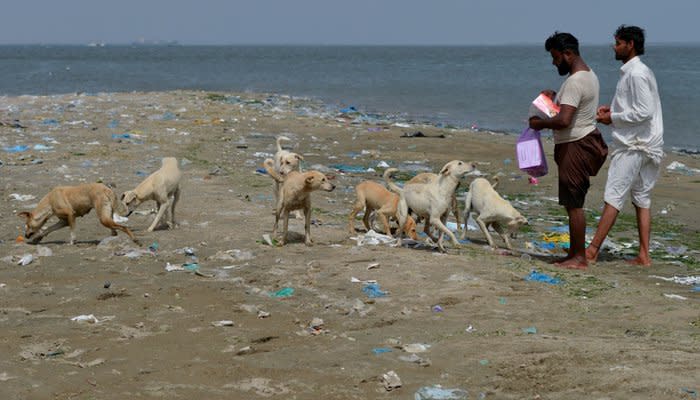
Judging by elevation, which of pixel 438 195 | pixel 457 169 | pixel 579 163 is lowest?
pixel 438 195

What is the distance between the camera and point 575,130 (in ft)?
25.6

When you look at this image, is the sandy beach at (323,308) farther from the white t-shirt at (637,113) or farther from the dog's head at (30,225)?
the white t-shirt at (637,113)

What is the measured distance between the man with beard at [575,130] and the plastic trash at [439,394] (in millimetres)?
3386

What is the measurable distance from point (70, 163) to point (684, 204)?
862 cm

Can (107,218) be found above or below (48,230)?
above

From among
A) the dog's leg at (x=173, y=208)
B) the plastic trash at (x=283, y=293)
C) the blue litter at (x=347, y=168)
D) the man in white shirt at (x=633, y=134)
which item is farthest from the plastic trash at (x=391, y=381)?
the blue litter at (x=347, y=168)

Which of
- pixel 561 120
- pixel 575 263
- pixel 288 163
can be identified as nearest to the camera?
pixel 561 120

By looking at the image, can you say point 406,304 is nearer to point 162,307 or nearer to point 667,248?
point 162,307

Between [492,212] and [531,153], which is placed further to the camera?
[492,212]

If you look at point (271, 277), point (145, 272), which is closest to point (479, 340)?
point (271, 277)

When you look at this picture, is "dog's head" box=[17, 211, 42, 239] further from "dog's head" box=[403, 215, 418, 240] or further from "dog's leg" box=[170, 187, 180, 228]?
"dog's head" box=[403, 215, 418, 240]

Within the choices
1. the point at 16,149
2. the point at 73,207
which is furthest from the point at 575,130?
the point at 16,149

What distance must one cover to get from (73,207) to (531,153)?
169 inches

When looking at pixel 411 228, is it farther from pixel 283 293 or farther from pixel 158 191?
pixel 158 191
